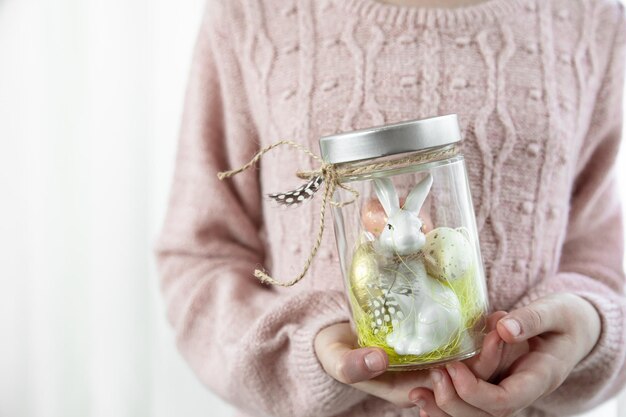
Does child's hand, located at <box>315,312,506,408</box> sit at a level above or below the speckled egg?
below

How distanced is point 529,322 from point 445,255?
0.32 feet

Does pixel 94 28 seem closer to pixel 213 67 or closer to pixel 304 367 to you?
pixel 213 67

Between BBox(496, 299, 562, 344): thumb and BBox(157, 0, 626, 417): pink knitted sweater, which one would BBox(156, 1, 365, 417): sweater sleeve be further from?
BBox(496, 299, 562, 344): thumb

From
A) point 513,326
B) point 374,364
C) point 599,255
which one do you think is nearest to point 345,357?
point 374,364

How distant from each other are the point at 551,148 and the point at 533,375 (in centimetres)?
24

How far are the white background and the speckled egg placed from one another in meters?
0.67

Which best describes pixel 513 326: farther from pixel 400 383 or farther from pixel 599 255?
pixel 599 255

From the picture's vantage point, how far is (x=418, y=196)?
516 millimetres

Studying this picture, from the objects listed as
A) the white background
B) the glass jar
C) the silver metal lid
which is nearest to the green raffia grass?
the glass jar

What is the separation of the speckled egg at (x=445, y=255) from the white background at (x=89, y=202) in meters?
0.67

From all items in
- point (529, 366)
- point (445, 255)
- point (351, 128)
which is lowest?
point (529, 366)

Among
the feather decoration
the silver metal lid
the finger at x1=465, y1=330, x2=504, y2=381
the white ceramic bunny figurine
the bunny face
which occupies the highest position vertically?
the silver metal lid

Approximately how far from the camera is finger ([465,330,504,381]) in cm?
54

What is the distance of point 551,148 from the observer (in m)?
0.69
